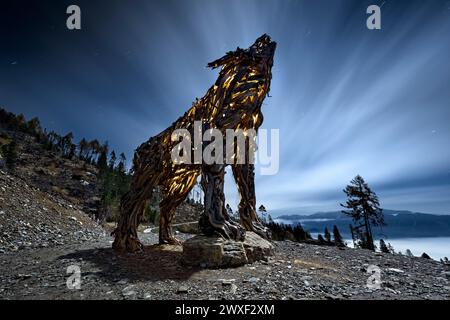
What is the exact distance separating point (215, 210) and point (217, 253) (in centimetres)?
138

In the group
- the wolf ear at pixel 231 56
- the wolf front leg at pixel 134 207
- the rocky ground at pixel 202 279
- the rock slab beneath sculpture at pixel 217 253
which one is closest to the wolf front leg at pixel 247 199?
the rocky ground at pixel 202 279

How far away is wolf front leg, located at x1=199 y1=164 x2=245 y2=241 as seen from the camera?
6.97 m

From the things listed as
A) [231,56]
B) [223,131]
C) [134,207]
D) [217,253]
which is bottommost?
[217,253]

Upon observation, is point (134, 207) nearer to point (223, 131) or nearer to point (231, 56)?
point (223, 131)

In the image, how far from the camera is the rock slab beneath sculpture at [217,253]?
6.19 m

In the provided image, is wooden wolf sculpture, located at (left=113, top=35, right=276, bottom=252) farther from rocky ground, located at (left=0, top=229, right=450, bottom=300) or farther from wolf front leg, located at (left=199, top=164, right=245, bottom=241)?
rocky ground, located at (left=0, top=229, right=450, bottom=300)

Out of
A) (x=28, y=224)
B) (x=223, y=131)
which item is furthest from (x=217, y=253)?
(x=28, y=224)

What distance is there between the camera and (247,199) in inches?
384

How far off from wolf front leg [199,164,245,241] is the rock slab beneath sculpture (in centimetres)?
27

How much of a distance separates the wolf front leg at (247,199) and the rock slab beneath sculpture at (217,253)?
2552 millimetres

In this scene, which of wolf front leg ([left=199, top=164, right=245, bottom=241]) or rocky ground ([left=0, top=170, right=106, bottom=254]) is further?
rocky ground ([left=0, top=170, right=106, bottom=254])

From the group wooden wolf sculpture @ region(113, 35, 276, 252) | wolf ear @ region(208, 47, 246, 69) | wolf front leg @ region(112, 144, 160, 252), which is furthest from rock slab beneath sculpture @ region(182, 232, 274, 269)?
wolf ear @ region(208, 47, 246, 69)

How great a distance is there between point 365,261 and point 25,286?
1031 cm
